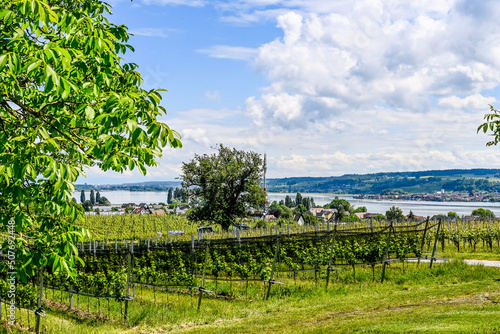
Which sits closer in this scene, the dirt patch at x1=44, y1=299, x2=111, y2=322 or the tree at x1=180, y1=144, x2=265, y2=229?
→ the dirt patch at x1=44, y1=299, x2=111, y2=322

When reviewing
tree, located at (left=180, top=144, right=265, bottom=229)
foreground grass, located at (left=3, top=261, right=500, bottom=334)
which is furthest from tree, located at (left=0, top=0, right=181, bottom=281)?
tree, located at (left=180, top=144, right=265, bottom=229)

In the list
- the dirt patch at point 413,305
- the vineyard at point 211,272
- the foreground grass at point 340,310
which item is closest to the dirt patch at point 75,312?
the foreground grass at point 340,310

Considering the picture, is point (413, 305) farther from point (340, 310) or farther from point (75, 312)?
point (75, 312)

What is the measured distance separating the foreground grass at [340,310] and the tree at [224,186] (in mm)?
27325

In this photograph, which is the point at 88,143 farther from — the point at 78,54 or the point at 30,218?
the point at 30,218

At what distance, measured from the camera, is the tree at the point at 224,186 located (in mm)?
44819

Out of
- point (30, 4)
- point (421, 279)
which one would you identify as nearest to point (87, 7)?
point (30, 4)

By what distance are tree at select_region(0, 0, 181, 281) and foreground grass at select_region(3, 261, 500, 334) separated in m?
6.15

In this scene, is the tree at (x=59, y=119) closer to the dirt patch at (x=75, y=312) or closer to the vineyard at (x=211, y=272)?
the vineyard at (x=211, y=272)

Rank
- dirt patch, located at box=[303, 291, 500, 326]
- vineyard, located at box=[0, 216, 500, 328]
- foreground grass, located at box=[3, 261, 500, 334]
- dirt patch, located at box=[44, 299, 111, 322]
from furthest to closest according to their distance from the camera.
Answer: vineyard, located at box=[0, 216, 500, 328], dirt patch, located at box=[44, 299, 111, 322], dirt patch, located at box=[303, 291, 500, 326], foreground grass, located at box=[3, 261, 500, 334]

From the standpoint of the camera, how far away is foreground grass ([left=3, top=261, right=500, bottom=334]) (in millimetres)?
8836

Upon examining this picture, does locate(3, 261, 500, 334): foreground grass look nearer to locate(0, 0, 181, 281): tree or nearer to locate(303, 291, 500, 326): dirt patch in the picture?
locate(303, 291, 500, 326): dirt patch

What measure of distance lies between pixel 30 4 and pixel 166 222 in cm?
6676

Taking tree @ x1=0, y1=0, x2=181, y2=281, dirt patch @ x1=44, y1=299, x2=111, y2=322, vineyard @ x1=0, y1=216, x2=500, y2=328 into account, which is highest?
tree @ x1=0, y1=0, x2=181, y2=281
